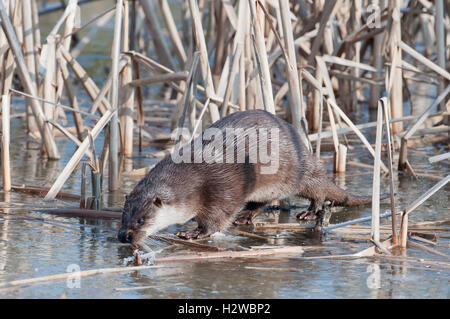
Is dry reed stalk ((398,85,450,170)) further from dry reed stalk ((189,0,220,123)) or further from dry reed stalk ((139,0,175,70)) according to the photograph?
dry reed stalk ((139,0,175,70))

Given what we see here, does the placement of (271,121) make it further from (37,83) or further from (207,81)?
(37,83)

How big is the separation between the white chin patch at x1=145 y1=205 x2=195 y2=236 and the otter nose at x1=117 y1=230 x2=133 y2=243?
124 millimetres

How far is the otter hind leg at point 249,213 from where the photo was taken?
15.0 ft

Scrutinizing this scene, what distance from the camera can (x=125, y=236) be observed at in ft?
12.4

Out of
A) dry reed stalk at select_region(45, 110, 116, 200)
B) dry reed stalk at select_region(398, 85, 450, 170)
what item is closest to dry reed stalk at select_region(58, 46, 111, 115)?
dry reed stalk at select_region(45, 110, 116, 200)

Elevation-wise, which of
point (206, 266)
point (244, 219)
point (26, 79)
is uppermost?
point (26, 79)

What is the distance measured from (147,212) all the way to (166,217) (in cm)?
16

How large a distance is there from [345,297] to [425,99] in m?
6.17

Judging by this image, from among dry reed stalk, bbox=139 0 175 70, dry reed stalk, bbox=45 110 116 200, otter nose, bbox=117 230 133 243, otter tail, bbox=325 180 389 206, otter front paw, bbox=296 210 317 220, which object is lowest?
otter nose, bbox=117 230 133 243

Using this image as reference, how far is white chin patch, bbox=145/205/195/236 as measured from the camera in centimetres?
395

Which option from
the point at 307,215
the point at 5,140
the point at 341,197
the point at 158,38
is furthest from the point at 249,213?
the point at 158,38

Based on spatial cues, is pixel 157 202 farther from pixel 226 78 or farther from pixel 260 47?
pixel 226 78

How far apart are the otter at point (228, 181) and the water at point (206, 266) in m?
0.13
